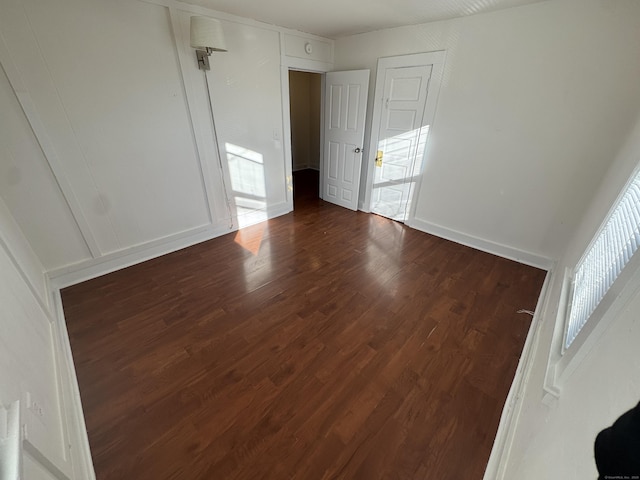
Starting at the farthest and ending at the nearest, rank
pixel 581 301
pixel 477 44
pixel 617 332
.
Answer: pixel 477 44 → pixel 581 301 → pixel 617 332

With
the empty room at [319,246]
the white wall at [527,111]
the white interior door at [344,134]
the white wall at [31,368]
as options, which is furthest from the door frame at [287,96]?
the white wall at [31,368]

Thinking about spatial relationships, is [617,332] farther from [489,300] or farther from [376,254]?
[376,254]

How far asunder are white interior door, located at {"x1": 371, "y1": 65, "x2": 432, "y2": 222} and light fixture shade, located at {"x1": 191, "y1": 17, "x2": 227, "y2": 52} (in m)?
1.96

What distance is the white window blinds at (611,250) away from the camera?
2.79 ft

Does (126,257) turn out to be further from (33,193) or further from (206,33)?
(206,33)

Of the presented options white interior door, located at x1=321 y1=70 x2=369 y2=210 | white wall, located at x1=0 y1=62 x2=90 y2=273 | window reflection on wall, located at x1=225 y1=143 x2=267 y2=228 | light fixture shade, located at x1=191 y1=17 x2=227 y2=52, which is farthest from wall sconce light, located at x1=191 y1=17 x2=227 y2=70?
white interior door, located at x1=321 y1=70 x2=369 y2=210

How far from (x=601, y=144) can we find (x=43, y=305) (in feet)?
14.8

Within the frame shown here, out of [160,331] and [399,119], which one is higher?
[399,119]

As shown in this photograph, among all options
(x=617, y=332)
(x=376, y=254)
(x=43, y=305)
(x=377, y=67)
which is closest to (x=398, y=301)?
(x=376, y=254)

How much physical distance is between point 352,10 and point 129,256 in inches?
131

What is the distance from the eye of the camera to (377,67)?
3189 millimetres

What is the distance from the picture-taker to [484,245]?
299 cm

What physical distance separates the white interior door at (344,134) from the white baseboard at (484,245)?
3.67 ft

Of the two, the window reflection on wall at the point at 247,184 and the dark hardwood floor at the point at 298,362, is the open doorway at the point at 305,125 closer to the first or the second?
the window reflection on wall at the point at 247,184
